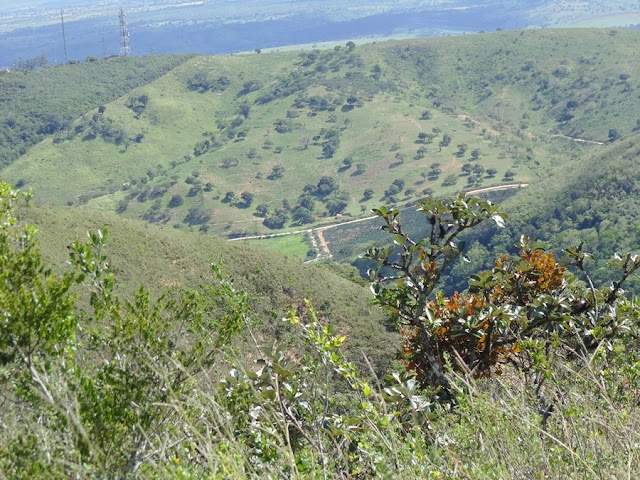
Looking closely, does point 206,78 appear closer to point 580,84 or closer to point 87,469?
point 580,84

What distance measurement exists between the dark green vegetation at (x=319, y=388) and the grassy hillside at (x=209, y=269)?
20.6 metres

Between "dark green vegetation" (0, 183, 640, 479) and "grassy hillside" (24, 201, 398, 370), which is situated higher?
"dark green vegetation" (0, 183, 640, 479)

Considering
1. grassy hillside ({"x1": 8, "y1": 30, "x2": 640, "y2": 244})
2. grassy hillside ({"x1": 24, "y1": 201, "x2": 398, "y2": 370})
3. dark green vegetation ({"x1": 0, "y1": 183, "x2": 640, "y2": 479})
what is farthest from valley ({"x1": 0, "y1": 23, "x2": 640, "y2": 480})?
grassy hillside ({"x1": 8, "y1": 30, "x2": 640, "y2": 244})

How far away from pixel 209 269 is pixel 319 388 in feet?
95.3

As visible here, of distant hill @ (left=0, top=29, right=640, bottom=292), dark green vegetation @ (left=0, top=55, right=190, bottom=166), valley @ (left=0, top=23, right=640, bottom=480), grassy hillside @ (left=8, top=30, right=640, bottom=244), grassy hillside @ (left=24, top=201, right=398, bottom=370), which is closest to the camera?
valley @ (left=0, top=23, right=640, bottom=480)

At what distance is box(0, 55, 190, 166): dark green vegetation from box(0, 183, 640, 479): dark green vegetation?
108438mm

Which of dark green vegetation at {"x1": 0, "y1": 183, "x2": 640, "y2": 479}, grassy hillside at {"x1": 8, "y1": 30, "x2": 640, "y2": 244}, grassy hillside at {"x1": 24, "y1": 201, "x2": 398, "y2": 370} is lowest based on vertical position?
grassy hillside at {"x1": 8, "y1": 30, "x2": 640, "y2": 244}

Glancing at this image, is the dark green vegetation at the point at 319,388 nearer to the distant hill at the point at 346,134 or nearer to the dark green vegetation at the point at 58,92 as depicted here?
the distant hill at the point at 346,134

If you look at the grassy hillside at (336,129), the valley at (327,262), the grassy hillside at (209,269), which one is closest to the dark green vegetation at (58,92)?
the valley at (327,262)

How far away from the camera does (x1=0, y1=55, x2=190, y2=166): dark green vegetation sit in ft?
378

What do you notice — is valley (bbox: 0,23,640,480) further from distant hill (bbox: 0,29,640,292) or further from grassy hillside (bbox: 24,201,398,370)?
distant hill (bbox: 0,29,640,292)

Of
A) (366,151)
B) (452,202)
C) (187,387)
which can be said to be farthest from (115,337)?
(366,151)

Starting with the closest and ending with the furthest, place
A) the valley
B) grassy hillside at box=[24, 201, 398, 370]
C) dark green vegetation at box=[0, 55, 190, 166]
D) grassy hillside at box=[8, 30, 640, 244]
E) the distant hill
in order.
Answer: the valley, grassy hillside at box=[24, 201, 398, 370], the distant hill, grassy hillside at box=[8, 30, 640, 244], dark green vegetation at box=[0, 55, 190, 166]

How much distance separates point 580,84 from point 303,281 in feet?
333
